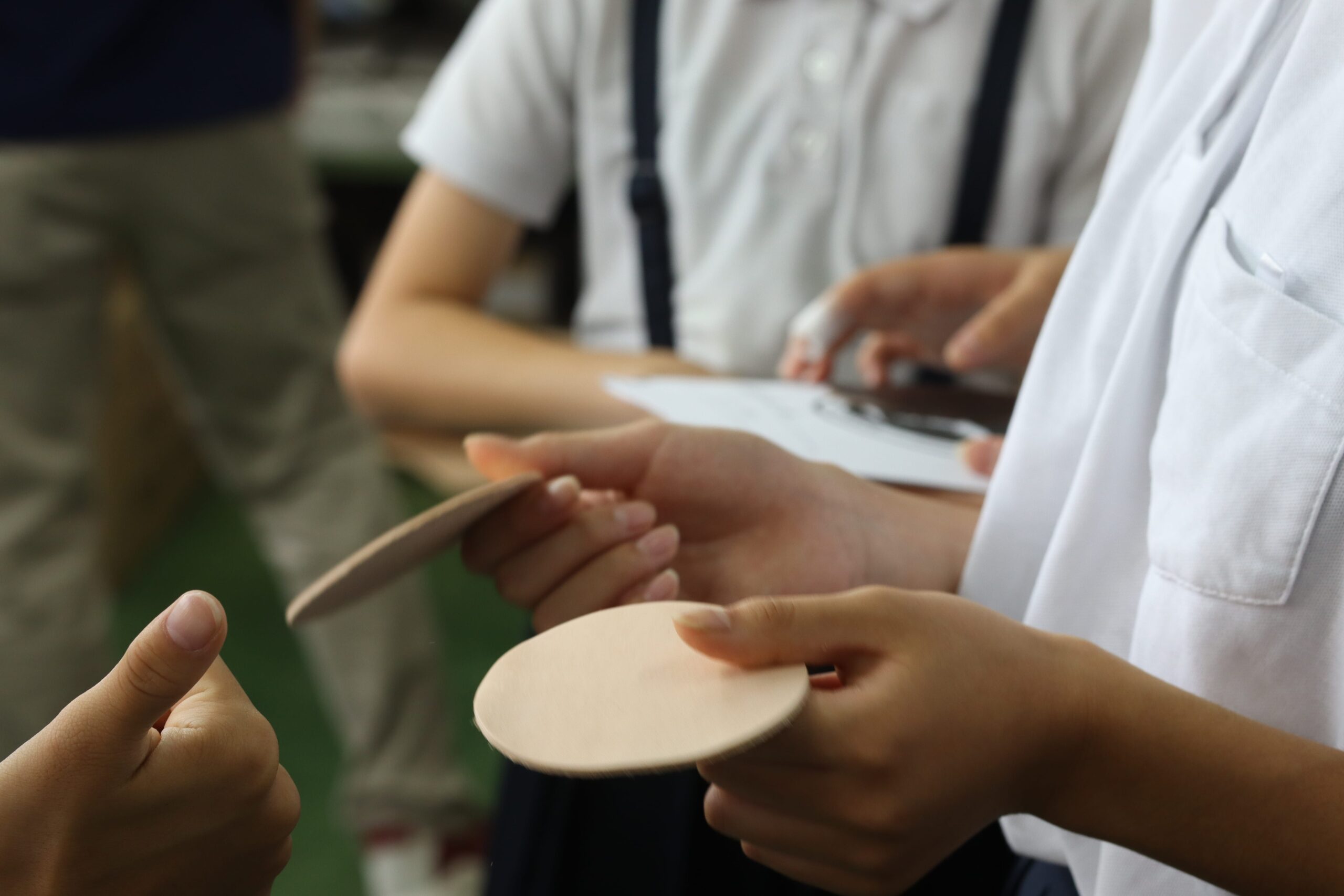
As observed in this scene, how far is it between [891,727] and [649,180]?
2.04ft

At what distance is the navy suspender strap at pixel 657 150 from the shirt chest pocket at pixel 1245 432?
0.46 metres

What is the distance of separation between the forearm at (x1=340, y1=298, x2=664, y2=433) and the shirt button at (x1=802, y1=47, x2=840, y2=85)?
0.85ft

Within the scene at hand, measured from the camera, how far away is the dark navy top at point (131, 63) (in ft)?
2.99

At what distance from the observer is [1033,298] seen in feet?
2.20

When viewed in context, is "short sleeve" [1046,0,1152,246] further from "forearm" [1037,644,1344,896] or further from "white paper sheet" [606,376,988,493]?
"forearm" [1037,644,1344,896]

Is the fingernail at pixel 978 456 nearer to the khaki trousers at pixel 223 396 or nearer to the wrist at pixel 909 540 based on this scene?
the wrist at pixel 909 540

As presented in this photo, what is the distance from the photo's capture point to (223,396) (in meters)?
1.14

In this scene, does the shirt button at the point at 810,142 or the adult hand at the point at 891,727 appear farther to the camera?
the shirt button at the point at 810,142

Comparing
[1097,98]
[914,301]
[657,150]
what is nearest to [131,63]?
[657,150]

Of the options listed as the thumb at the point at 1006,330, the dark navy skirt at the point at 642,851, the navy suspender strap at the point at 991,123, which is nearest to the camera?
the dark navy skirt at the point at 642,851

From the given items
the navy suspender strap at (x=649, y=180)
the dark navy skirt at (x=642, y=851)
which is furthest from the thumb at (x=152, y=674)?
the navy suspender strap at (x=649, y=180)

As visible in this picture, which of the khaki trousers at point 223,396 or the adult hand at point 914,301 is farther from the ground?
the adult hand at point 914,301

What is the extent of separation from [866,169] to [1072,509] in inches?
19.6

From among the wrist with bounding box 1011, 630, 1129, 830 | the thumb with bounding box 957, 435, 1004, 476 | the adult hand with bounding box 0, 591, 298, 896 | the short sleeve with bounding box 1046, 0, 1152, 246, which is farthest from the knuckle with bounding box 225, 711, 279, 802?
the short sleeve with bounding box 1046, 0, 1152, 246
